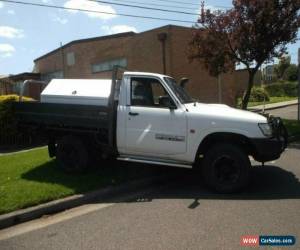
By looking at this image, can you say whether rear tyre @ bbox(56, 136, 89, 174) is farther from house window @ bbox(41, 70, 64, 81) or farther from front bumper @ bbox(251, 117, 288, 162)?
house window @ bbox(41, 70, 64, 81)

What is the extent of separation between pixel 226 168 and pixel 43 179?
3.34m

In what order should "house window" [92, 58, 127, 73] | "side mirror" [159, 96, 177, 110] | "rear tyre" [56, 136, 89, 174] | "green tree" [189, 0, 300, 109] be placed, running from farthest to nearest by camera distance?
1. "house window" [92, 58, 127, 73]
2. "green tree" [189, 0, 300, 109]
3. "rear tyre" [56, 136, 89, 174]
4. "side mirror" [159, 96, 177, 110]

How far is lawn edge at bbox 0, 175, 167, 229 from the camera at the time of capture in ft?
20.6

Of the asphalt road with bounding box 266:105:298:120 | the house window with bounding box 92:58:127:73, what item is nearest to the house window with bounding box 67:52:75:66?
the house window with bounding box 92:58:127:73

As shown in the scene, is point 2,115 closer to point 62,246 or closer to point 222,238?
point 62,246

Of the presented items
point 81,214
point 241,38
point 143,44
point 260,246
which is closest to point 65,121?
point 81,214

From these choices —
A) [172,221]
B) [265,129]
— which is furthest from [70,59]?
[172,221]

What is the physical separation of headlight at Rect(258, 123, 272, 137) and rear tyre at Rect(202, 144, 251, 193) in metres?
0.49

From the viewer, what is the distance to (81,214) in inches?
258

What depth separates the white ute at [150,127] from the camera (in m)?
7.21

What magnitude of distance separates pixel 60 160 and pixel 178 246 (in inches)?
163

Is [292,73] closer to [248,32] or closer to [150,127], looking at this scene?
[248,32]

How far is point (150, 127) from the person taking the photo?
25.2ft

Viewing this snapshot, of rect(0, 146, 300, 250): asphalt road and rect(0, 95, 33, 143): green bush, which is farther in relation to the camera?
rect(0, 95, 33, 143): green bush
